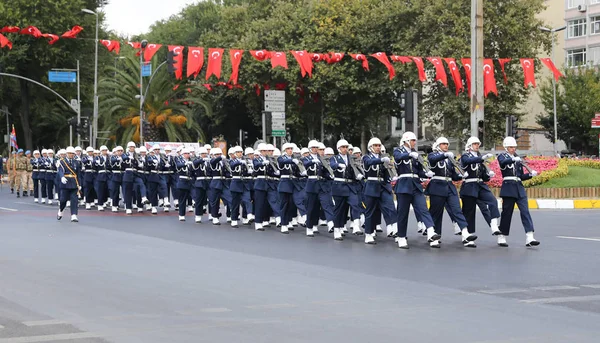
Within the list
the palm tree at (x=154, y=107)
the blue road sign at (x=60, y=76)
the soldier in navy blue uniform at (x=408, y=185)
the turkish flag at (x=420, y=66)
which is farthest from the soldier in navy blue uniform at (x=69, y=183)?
the palm tree at (x=154, y=107)

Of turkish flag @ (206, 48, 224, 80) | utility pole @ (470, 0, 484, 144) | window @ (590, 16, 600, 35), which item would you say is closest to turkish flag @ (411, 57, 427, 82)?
utility pole @ (470, 0, 484, 144)

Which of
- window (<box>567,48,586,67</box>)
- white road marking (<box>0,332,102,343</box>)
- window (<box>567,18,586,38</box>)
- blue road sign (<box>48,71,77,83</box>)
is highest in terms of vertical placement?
window (<box>567,18,586,38</box>)

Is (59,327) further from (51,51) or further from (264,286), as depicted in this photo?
(51,51)

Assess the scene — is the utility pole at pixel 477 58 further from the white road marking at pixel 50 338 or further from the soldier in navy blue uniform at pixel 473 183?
the white road marking at pixel 50 338

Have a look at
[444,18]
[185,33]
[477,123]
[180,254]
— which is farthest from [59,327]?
[185,33]

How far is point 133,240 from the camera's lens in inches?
704

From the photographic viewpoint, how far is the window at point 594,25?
67.6m

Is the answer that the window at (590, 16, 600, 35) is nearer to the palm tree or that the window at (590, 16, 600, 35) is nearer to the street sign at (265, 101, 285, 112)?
the palm tree

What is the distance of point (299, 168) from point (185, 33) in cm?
6132

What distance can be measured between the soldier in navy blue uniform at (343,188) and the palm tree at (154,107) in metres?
37.7

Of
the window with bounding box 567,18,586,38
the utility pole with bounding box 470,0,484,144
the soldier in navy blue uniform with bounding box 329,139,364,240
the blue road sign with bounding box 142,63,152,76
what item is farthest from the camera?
the window with bounding box 567,18,586,38

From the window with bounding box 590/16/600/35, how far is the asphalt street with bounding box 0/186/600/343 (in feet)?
171

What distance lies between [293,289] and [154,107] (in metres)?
46.8

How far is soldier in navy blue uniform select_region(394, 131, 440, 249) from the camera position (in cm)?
1647
